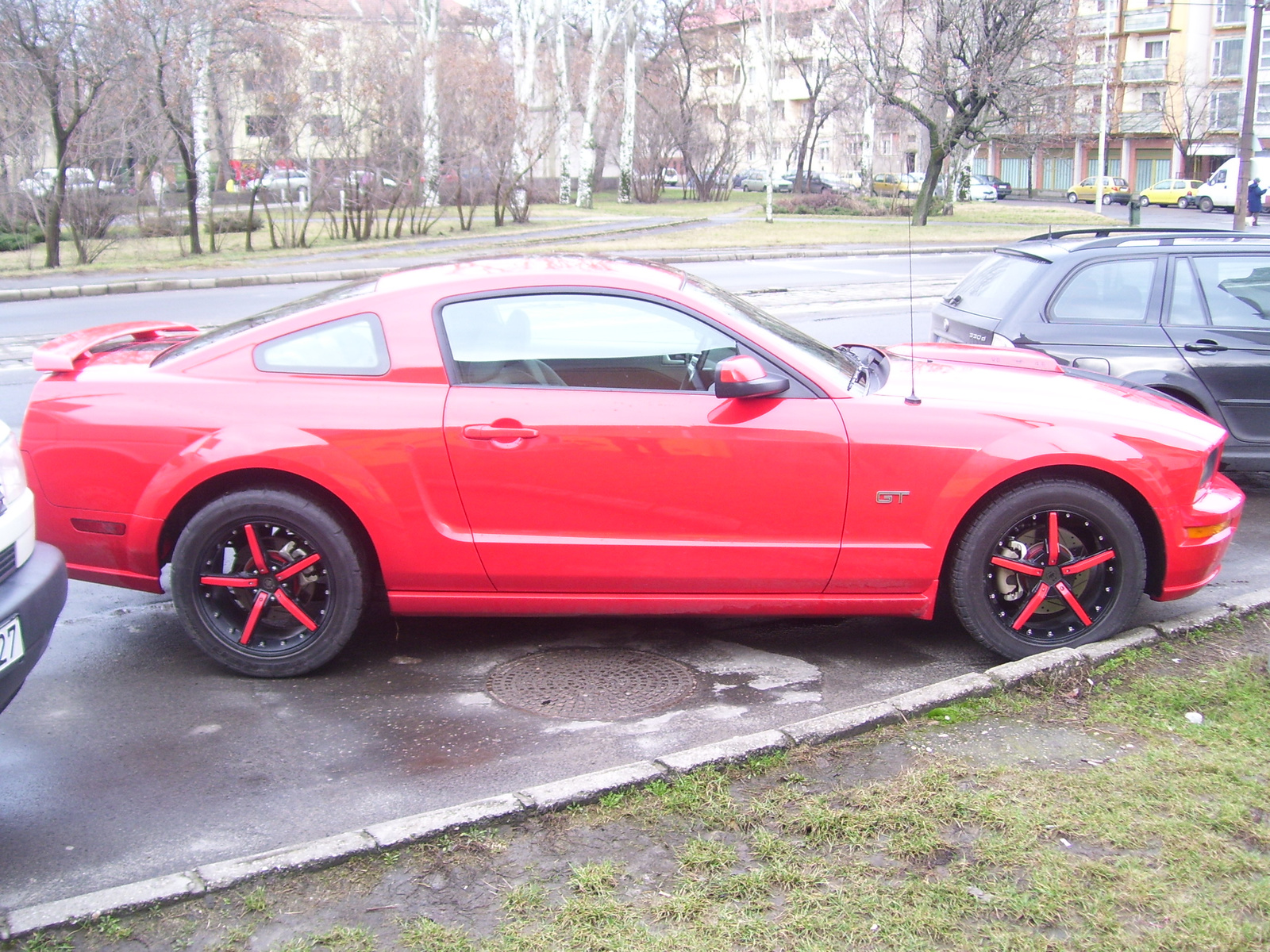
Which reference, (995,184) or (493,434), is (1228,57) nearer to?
(995,184)

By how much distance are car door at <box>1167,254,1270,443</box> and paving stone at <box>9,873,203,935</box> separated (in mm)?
6118

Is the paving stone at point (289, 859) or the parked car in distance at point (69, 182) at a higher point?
the parked car in distance at point (69, 182)

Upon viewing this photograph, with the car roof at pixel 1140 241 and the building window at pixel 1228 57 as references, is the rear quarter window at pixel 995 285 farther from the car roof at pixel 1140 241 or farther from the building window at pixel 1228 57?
the building window at pixel 1228 57

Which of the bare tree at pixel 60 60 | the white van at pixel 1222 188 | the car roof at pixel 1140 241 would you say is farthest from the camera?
the white van at pixel 1222 188

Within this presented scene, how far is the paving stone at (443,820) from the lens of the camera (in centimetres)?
327

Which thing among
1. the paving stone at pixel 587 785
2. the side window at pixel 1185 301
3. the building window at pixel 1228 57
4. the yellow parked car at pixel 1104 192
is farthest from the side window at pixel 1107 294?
the building window at pixel 1228 57

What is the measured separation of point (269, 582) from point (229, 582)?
0.49 ft

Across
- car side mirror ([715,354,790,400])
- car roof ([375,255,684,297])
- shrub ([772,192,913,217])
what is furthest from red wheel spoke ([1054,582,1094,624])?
shrub ([772,192,913,217])

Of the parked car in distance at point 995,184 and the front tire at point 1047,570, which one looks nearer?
the front tire at point 1047,570

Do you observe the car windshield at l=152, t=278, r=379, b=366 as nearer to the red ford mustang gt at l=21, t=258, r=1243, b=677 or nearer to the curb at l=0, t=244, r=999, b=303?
the red ford mustang gt at l=21, t=258, r=1243, b=677

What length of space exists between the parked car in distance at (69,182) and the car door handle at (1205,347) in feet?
73.6

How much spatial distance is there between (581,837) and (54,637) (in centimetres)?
297

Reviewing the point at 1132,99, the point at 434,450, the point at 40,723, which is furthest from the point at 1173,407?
the point at 1132,99

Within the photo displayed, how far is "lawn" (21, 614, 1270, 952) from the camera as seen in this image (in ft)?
9.41
